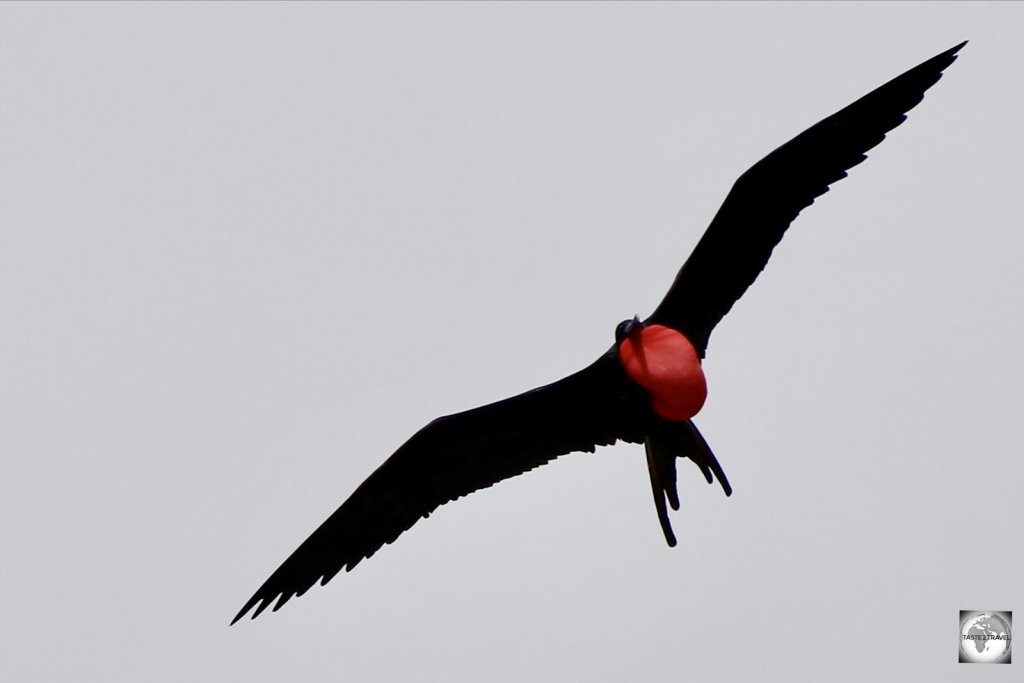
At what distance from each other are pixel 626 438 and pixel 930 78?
2726mm

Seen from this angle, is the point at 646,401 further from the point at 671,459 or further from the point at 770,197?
the point at 770,197

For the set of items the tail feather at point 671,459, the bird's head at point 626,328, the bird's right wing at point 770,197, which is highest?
the bird's right wing at point 770,197

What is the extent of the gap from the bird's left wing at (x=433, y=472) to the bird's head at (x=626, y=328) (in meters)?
1.17

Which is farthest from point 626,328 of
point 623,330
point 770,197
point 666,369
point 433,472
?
point 433,472

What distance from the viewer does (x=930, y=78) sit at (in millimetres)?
11133

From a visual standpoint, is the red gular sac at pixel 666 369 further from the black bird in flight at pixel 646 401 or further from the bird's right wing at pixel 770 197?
the bird's right wing at pixel 770 197

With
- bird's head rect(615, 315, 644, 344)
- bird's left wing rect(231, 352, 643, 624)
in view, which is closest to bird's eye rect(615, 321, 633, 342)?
bird's head rect(615, 315, 644, 344)

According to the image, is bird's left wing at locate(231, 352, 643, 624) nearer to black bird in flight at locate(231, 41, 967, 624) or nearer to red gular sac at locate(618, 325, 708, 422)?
black bird in flight at locate(231, 41, 967, 624)

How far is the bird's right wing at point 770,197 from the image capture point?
36.7 ft

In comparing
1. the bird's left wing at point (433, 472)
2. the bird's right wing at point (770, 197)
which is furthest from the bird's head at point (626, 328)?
the bird's left wing at point (433, 472)

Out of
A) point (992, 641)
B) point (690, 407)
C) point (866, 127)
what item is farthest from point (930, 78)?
point (992, 641)

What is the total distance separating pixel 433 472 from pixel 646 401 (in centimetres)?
180

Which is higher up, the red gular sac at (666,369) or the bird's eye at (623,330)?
the bird's eye at (623,330)

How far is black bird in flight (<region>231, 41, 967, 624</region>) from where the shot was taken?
435 inches
